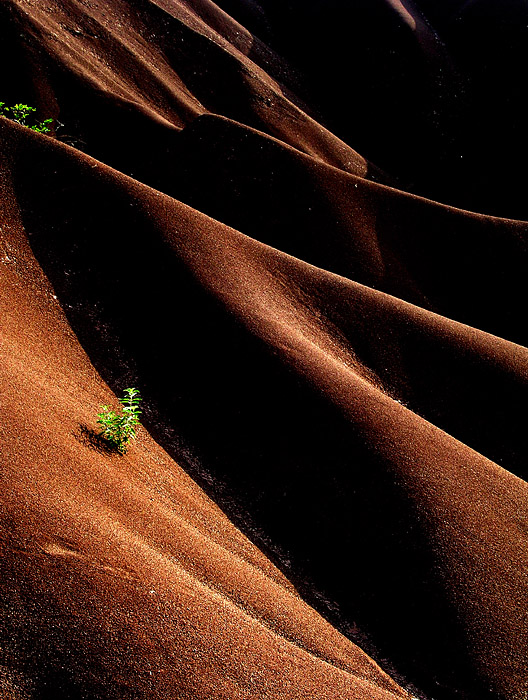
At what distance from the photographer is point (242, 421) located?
26.7 ft

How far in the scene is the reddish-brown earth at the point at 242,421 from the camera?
173 inches

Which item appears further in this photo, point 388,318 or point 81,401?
point 388,318

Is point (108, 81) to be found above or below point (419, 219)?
below

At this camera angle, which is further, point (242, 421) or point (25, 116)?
point (25, 116)

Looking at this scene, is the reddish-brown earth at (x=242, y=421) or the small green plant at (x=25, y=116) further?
the small green plant at (x=25, y=116)

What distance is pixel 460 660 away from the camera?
19.9 feet

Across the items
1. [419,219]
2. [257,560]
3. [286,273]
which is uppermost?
[419,219]

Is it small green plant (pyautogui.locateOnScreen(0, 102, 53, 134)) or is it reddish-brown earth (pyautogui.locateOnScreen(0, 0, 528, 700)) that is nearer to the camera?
reddish-brown earth (pyautogui.locateOnScreen(0, 0, 528, 700))

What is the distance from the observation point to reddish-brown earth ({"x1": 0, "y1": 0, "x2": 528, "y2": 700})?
14.4 feet

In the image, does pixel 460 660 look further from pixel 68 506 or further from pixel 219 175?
pixel 219 175

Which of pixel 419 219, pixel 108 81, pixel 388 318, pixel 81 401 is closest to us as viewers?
pixel 81 401

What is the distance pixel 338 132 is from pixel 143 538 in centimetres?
3152

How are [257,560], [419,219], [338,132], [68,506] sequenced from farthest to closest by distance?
[338,132] → [419,219] → [257,560] → [68,506]

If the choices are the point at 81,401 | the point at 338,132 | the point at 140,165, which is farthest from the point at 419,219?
the point at 338,132
